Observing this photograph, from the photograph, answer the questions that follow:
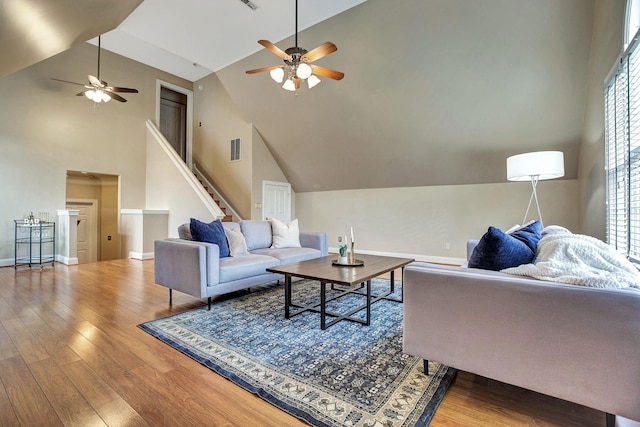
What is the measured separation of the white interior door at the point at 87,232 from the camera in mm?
7398

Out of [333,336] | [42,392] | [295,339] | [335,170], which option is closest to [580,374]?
[333,336]

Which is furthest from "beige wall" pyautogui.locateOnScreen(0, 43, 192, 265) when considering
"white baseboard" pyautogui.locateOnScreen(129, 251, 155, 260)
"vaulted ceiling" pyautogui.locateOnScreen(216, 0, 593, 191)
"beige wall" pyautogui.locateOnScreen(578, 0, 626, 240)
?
"beige wall" pyautogui.locateOnScreen(578, 0, 626, 240)

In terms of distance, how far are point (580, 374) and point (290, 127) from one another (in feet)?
18.8

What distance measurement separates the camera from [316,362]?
195cm

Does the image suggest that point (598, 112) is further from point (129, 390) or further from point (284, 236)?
point (129, 390)

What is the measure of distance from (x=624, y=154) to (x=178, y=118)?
28.7ft

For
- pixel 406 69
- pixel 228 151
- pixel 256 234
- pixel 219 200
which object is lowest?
pixel 256 234

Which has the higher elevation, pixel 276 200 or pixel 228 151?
pixel 228 151

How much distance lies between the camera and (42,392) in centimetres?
163

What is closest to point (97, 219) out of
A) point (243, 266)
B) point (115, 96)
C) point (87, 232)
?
point (87, 232)

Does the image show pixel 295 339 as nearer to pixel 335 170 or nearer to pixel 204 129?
pixel 335 170

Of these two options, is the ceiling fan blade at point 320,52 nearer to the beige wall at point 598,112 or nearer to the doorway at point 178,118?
the beige wall at point 598,112

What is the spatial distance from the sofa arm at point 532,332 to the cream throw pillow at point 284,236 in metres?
2.71

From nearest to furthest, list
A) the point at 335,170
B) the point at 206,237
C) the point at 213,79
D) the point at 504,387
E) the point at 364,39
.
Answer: the point at 504,387
the point at 206,237
the point at 364,39
the point at 335,170
the point at 213,79
